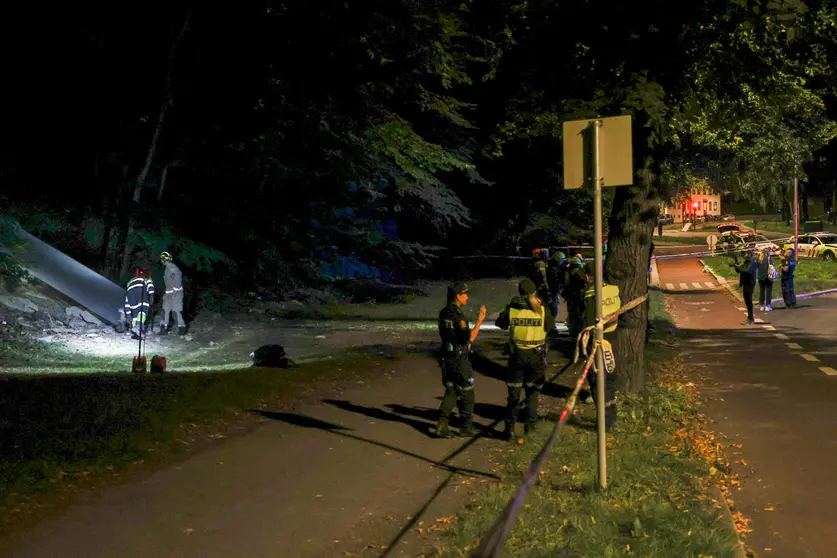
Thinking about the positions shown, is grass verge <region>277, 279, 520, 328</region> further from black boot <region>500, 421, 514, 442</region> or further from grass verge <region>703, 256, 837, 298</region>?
black boot <region>500, 421, 514, 442</region>

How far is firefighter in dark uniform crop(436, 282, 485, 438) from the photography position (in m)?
9.28

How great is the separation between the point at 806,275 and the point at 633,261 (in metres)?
30.3

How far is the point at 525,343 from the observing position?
9.23 metres

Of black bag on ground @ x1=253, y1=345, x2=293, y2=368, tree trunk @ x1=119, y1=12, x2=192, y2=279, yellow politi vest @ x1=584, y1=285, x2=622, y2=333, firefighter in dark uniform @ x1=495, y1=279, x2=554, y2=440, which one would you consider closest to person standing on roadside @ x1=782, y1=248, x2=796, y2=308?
black bag on ground @ x1=253, y1=345, x2=293, y2=368

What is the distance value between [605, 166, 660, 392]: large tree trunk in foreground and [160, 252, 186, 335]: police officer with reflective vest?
1012 cm

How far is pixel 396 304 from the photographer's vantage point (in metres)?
29.9

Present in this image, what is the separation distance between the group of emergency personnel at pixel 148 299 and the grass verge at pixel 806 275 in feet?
65.2

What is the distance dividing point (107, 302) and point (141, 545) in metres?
15.2

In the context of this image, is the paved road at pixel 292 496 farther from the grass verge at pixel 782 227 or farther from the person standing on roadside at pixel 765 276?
the grass verge at pixel 782 227

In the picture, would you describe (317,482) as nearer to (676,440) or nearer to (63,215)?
(676,440)

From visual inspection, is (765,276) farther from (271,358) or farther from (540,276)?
(271,358)

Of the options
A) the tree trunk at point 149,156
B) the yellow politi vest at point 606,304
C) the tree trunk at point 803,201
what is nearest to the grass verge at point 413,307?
the tree trunk at point 149,156

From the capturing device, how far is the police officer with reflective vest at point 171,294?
19016mm

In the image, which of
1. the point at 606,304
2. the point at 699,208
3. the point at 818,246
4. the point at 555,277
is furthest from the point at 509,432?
the point at 699,208
